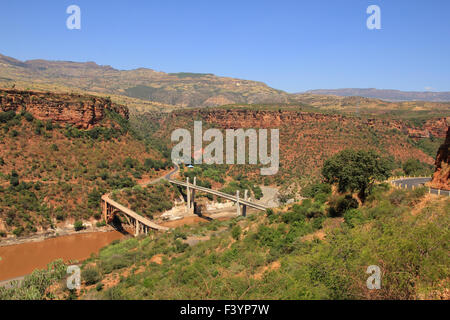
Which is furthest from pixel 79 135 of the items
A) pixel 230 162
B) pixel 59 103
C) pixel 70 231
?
pixel 230 162

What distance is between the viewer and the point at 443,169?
22.1 m

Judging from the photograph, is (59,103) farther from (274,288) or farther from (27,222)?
(274,288)

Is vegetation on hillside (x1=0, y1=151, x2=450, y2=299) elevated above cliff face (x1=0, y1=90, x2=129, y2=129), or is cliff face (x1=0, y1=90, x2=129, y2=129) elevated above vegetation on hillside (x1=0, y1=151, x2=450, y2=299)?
cliff face (x1=0, y1=90, x2=129, y2=129)

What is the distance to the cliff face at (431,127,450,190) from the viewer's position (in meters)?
21.3

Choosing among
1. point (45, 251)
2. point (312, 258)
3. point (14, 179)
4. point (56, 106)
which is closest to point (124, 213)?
point (45, 251)

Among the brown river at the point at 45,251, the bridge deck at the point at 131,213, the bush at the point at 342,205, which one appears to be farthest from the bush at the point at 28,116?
the bush at the point at 342,205

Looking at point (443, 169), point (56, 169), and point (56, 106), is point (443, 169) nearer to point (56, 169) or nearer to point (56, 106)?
point (56, 169)

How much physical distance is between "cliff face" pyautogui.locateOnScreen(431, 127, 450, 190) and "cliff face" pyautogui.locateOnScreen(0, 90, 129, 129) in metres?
62.4

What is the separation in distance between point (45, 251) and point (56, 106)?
3275cm

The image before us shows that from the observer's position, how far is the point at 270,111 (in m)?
94.2

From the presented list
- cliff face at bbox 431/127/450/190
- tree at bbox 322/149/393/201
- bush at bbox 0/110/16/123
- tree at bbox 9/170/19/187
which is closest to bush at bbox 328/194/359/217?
tree at bbox 322/149/393/201

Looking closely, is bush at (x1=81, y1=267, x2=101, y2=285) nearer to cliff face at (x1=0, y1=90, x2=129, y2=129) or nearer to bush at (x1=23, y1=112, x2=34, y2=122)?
bush at (x1=23, y1=112, x2=34, y2=122)

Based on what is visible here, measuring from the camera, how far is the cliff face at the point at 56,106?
2373 inches

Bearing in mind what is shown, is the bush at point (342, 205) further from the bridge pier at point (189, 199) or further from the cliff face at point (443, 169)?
the bridge pier at point (189, 199)
